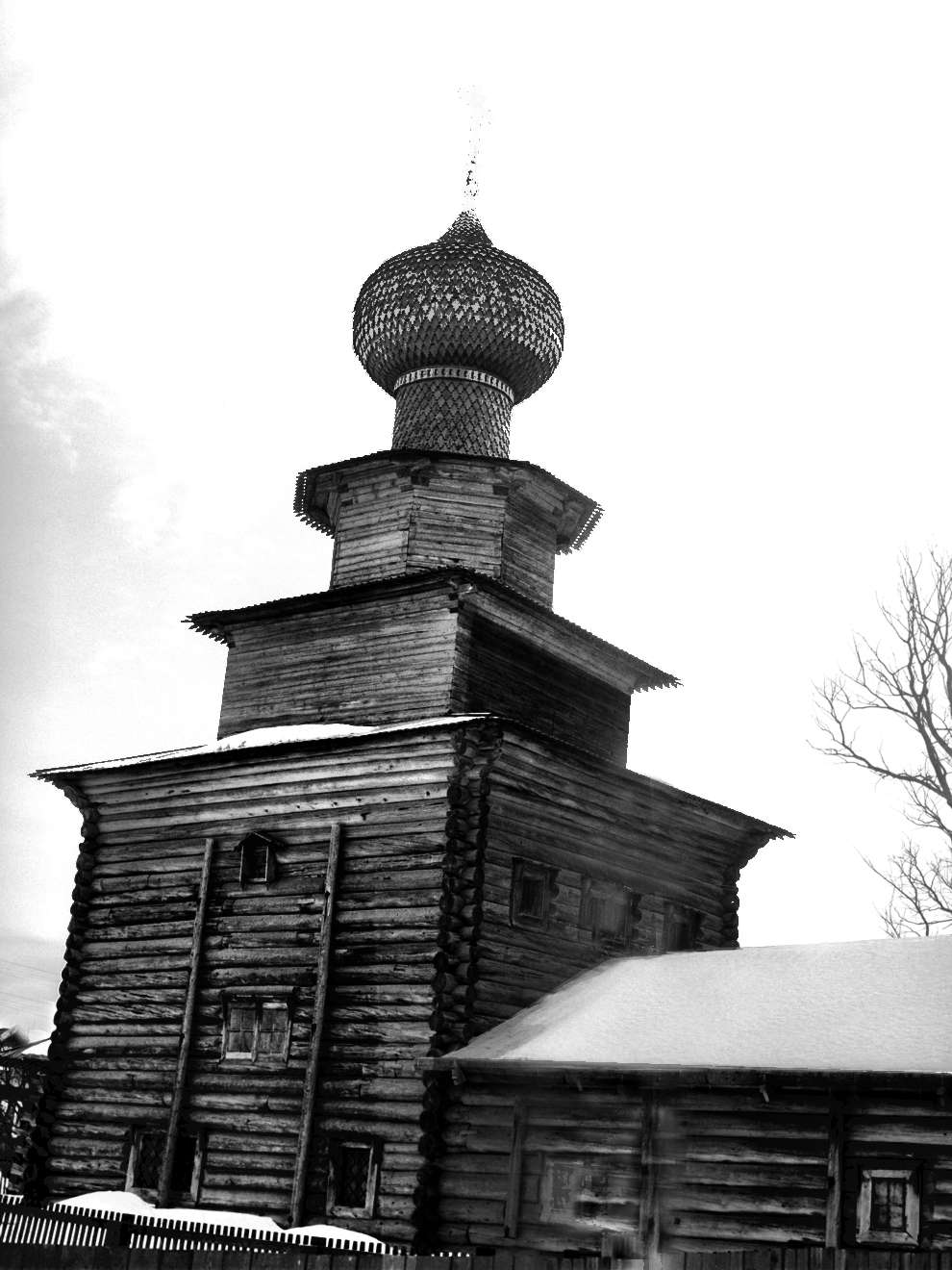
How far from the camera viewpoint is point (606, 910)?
70.7 feet

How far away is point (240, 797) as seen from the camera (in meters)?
21.7

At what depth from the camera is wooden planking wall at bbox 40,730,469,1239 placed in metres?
19.0

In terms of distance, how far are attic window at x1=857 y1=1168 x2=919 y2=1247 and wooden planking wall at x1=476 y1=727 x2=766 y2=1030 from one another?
569 cm

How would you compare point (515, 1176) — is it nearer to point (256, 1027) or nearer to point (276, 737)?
point (256, 1027)

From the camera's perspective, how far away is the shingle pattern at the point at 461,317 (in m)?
25.7

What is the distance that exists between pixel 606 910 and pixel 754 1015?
15.1ft

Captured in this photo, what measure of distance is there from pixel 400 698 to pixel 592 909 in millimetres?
4276

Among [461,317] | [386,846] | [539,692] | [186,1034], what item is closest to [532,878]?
[386,846]

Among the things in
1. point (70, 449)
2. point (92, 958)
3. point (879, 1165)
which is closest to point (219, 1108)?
point (92, 958)

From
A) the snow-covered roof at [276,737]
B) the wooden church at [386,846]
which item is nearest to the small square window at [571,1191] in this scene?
the wooden church at [386,846]

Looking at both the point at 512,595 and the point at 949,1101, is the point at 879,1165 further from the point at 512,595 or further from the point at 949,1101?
the point at 512,595

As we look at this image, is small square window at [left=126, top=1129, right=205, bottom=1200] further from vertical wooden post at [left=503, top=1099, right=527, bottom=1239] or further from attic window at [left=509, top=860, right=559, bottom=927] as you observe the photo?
attic window at [left=509, top=860, right=559, bottom=927]

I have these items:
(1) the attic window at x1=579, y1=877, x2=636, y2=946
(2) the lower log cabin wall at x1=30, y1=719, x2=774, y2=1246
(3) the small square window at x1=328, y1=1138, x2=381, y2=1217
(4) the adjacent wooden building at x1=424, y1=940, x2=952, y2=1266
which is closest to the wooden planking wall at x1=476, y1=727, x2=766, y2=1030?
(2) the lower log cabin wall at x1=30, y1=719, x2=774, y2=1246

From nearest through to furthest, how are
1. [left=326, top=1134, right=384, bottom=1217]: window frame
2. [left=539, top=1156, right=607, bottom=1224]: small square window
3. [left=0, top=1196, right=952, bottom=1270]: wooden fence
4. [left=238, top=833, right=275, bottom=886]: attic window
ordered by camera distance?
1. [left=0, top=1196, right=952, bottom=1270]: wooden fence
2. [left=539, top=1156, right=607, bottom=1224]: small square window
3. [left=326, top=1134, right=384, bottom=1217]: window frame
4. [left=238, top=833, right=275, bottom=886]: attic window
